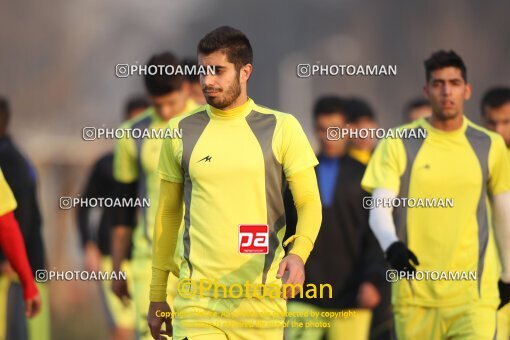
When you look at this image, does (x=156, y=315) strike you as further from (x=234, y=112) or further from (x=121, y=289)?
(x=121, y=289)

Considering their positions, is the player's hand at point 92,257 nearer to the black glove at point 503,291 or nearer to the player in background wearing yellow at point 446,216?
the player in background wearing yellow at point 446,216

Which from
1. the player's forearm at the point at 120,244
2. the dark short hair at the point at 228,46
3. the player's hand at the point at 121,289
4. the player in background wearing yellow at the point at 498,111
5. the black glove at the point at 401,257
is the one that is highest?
the dark short hair at the point at 228,46

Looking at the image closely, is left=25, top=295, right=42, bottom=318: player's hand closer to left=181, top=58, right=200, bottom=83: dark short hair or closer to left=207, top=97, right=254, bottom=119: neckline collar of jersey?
left=181, top=58, right=200, bottom=83: dark short hair

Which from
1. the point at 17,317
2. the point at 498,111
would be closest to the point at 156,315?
the point at 17,317

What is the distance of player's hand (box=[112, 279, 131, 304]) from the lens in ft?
23.0

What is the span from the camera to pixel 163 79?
6891mm

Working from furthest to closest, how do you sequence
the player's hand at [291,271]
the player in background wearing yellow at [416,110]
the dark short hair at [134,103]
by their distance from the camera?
1. the dark short hair at [134,103]
2. the player in background wearing yellow at [416,110]
3. the player's hand at [291,271]

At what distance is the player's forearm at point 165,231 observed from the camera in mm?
5836

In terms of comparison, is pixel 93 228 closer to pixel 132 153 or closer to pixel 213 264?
pixel 132 153

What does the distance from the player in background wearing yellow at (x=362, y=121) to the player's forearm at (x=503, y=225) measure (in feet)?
2.21

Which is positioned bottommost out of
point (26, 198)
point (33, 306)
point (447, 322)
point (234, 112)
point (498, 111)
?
point (447, 322)

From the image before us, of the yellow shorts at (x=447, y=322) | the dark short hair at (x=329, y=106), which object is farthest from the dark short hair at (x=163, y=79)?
the yellow shorts at (x=447, y=322)

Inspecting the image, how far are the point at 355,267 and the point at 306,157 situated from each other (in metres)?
1.39

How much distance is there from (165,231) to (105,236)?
139 centimetres
